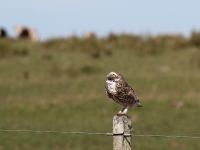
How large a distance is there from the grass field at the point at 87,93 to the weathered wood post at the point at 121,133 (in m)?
8.57

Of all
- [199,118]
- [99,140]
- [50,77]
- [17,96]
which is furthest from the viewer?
[50,77]

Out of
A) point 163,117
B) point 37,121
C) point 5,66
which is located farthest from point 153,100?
point 5,66

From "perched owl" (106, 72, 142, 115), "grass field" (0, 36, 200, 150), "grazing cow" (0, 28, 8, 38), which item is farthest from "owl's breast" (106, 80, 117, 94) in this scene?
"grazing cow" (0, 28, 8, 38)

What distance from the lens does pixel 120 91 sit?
6.38 m

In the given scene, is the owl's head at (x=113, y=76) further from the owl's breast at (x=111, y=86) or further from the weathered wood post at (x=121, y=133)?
the weathered wood post at (x=121, y=133)

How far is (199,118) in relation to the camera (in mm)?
18844

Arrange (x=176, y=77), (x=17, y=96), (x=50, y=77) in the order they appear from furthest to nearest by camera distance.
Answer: (x=50, y=77) → (x=176, y=77) → (x=17, y=96)

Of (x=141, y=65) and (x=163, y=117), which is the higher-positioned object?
(x=141, y=65)

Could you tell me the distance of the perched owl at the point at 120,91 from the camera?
6.33 meters

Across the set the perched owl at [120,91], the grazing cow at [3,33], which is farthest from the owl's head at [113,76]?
the grazing cow at [3,33]

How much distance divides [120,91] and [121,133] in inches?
13.5

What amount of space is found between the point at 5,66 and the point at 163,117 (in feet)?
31.6

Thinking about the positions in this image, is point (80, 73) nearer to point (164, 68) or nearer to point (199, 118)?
point (164, 68)

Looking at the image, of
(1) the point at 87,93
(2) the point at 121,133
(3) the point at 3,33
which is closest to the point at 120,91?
(2) the point at 121,133
